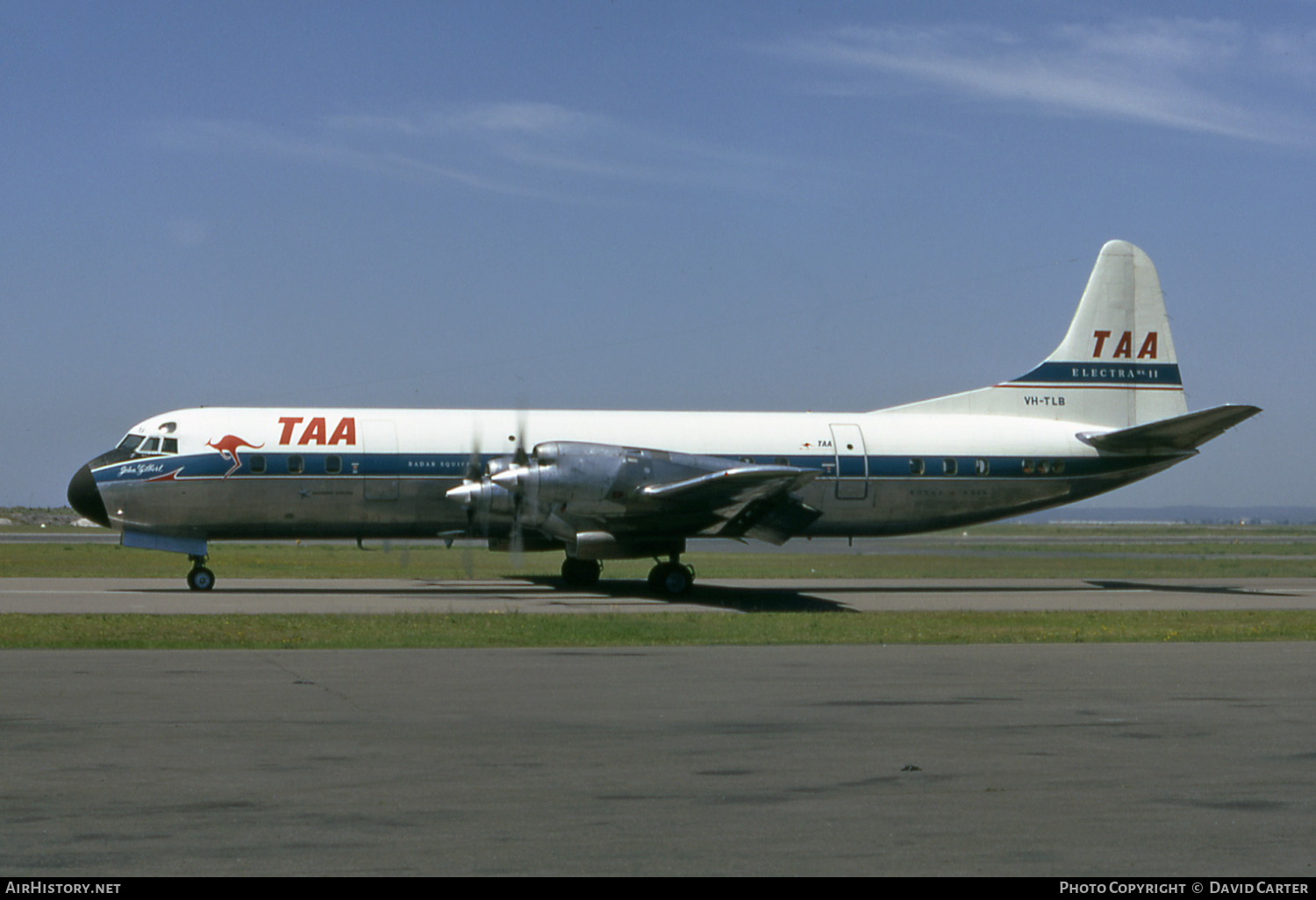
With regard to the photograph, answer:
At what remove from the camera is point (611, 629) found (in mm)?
20594

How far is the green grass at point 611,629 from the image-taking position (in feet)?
60.1

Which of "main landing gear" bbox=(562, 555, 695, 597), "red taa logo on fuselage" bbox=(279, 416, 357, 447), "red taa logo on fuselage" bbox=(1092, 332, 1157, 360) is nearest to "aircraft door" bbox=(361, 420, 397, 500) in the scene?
"red taa logo on fuselage" bbox=(279, 416, 357, 447)

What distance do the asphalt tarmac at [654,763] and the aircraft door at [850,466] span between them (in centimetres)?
1371

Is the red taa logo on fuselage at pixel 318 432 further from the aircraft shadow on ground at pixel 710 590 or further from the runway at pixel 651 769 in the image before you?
the runway at pixel 651 769

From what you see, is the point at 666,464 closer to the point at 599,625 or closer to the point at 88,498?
the point at 599,625

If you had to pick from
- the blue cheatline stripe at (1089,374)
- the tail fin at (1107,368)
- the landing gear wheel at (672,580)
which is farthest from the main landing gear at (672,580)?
the blue cheatline stripe at (1089,374)

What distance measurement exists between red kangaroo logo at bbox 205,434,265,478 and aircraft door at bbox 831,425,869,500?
562 inches

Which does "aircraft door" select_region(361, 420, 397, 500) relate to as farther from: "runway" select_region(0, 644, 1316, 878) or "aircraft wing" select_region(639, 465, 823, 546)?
"runway" select_region(0, 644, 1316, 878)

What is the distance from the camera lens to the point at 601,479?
86.2 ft

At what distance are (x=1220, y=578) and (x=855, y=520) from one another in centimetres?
1427

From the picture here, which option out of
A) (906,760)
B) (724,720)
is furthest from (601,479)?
(906,760)

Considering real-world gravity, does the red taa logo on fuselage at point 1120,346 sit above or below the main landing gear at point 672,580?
above

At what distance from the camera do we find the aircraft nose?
27.9m

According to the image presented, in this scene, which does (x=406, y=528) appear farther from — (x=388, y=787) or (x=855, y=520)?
(x=388, y=787)
